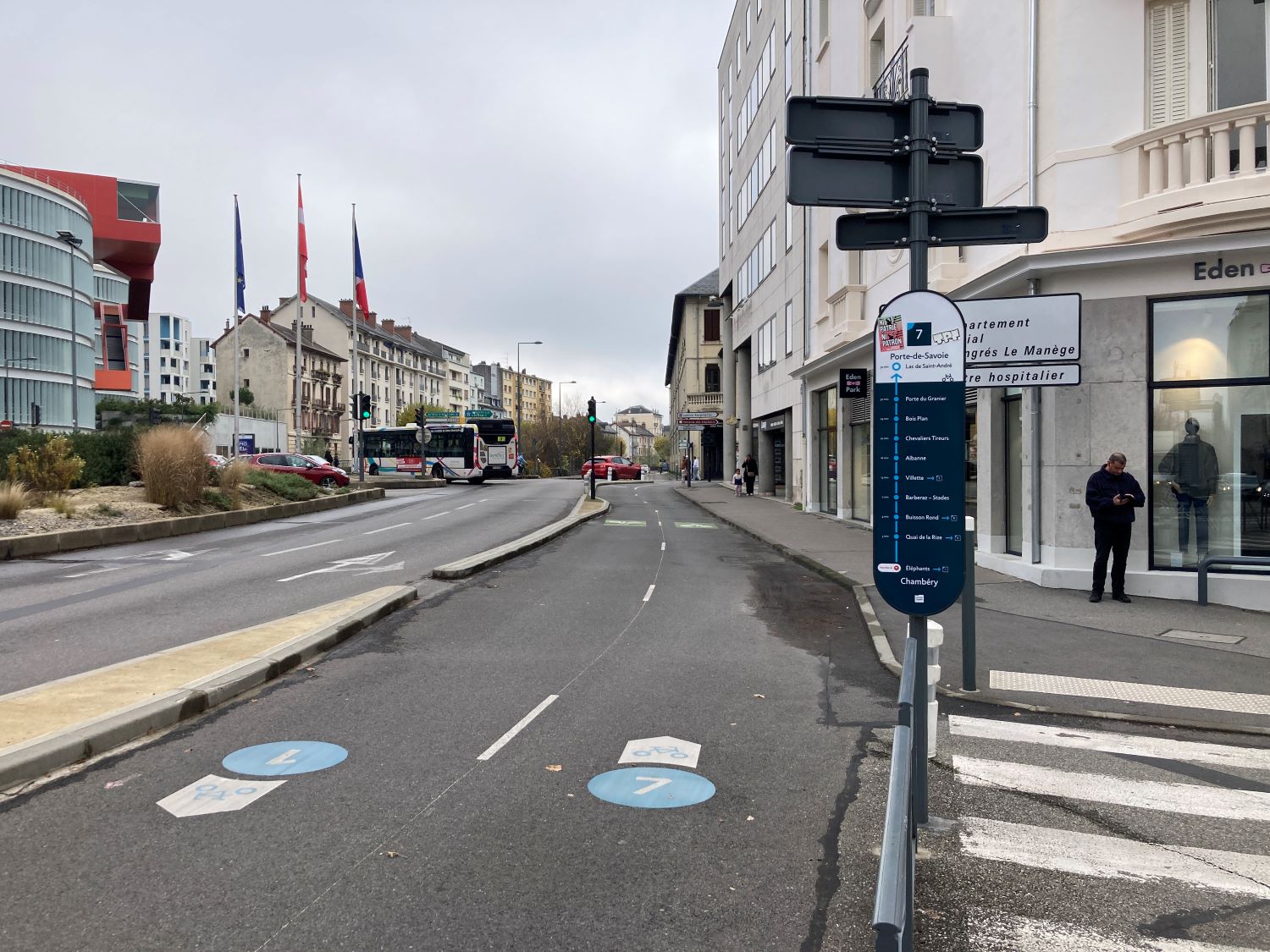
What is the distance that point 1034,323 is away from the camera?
35.0 ft

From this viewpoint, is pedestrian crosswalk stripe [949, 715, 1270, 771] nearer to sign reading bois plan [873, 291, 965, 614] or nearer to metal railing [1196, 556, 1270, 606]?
sign reading bois plan [873, 291, 965, 614]

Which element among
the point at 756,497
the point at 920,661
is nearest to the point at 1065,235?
the point at 920,661

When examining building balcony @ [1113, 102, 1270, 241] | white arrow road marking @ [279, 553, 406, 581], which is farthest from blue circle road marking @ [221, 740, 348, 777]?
building balcony @ [1113, 102, 1270, 241]

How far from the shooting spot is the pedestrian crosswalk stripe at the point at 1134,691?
22.3ft

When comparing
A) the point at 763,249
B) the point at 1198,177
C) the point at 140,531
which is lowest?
the point at 140,531

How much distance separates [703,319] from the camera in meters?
67.2

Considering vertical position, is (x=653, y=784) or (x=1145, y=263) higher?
(x=1145, y=263)

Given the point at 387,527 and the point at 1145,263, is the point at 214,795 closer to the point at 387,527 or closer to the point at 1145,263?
the point at 1145,263

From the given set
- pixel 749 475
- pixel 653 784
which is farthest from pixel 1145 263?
pixel 749 475

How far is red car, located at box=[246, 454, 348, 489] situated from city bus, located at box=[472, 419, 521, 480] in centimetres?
1309

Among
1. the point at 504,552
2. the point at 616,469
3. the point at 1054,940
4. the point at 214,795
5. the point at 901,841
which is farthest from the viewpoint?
the point at 616,469

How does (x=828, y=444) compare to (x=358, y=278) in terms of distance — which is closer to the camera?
(x=828, y=444)

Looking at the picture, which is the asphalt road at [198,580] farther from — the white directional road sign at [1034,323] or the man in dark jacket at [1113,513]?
the man in dark jacket at [1113,513]

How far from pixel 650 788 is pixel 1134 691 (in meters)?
4.51
